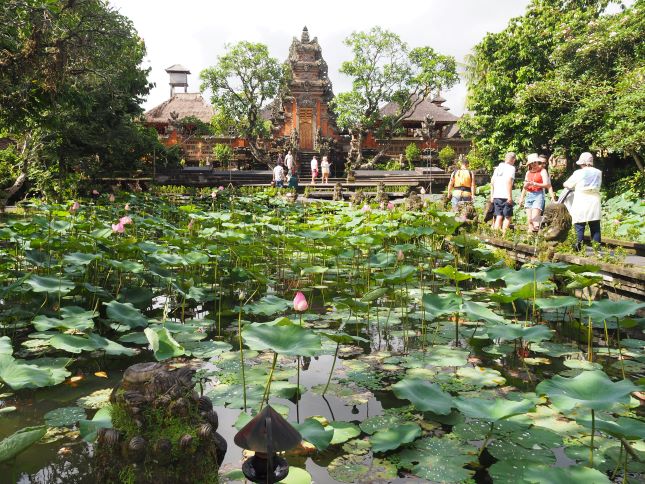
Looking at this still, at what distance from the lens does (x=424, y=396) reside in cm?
219

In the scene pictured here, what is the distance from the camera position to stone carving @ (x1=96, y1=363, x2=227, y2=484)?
1.59m

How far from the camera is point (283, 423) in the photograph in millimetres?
1324

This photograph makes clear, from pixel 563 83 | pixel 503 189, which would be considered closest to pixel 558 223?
pixel 503 189

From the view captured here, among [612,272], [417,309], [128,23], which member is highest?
[128,23]

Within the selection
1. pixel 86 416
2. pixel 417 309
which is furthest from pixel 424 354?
pixel 86 416

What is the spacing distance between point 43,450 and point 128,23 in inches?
463

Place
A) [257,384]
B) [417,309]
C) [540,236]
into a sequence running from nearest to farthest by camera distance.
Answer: [257,384]
[417,309]
[540,236]

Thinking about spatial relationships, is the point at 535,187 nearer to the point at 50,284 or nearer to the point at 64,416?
the point at 50,284

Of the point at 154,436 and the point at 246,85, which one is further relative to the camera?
the point at 246,85

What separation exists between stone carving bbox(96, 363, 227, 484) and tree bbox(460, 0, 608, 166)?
621 inches

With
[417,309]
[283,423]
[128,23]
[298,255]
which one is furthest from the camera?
[128,23]

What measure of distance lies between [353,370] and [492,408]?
127 centimetres

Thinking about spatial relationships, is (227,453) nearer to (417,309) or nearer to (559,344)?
→ (559,344)

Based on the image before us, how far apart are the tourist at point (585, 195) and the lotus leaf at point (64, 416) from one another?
18.2 feet
